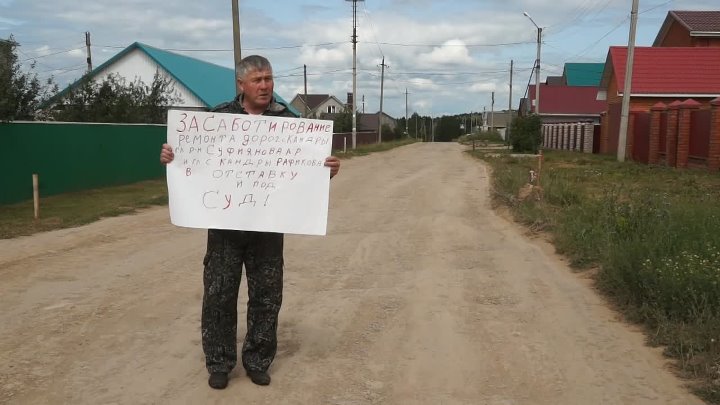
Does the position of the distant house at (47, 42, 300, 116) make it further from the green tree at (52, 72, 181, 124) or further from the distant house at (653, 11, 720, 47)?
the distant house at (653, 11, 720, 47)

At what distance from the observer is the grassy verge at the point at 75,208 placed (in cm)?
1116

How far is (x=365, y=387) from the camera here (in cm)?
416

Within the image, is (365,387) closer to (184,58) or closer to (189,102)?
(189,102)

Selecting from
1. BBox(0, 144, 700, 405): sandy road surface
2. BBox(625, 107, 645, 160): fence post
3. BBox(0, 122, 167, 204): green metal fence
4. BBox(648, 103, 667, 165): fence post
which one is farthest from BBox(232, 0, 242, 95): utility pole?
BBox(625, 107, 645, 160): fence post

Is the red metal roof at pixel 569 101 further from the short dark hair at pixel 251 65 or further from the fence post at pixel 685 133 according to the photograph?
the short dark hair at pixel 251 65

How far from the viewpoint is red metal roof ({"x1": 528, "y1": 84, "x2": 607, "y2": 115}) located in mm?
59094

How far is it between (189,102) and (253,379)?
37372 millimetres

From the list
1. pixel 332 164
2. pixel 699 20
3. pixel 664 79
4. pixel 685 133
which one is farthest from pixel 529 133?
pixel 332 164

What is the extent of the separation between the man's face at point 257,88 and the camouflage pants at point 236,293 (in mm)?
773

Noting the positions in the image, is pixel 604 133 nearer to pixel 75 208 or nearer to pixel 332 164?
pixel 75 208

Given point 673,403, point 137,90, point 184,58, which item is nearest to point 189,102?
point 184,58

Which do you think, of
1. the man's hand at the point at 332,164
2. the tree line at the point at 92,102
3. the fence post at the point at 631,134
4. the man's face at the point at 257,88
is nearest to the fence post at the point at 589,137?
the fence post at the point at 631,134

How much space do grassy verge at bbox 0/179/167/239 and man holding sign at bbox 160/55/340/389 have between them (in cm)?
727

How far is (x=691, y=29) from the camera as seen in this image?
125 feet
